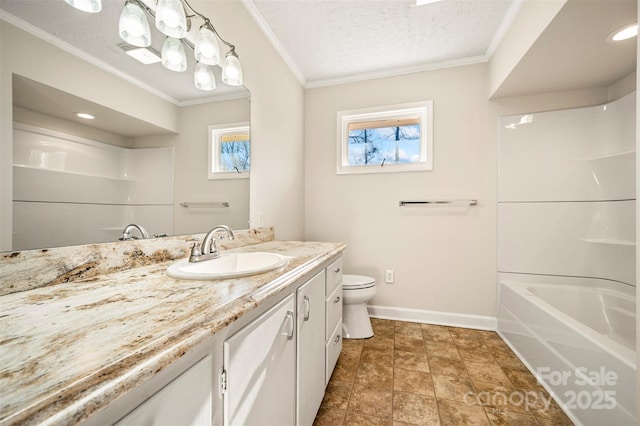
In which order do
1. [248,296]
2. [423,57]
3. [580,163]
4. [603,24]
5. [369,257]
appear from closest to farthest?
[248,296] → [603,24] → [580,163] → [423,57] → [369,257]

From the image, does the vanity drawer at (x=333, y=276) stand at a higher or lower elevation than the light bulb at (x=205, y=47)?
lower

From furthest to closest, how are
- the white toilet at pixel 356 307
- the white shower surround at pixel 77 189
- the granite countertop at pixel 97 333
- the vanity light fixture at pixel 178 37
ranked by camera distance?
the white toilet at pixel 356 307, the vanity light fixture at pixel 178 37, the white shower surround at pixel 77 189, the granite countertop at pixel 97 333

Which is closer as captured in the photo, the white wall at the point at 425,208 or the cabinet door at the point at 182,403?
the cabinet door at the point at 182,403

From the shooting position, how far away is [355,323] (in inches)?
83.5

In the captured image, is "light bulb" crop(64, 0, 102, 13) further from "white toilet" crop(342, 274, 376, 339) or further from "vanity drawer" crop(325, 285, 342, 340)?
"white toilet" crop(342, 274, 376, 339)

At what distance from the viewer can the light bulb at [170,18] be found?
1000 millimetres

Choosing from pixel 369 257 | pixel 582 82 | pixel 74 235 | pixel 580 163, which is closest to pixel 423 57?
pixel 582 82

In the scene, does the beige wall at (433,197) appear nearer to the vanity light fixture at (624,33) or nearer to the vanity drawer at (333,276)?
the vanity light fixture at (624,33)

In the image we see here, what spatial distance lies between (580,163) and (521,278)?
1.03m

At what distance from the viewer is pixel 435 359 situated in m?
1.80

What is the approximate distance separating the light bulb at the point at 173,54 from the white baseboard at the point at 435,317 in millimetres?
2399

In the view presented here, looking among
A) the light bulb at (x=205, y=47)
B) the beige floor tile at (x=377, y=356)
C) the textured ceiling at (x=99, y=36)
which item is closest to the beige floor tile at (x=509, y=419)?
the beige floor tile at (x=377, y=356)

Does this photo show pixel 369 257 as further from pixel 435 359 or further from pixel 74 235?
pixel 74 235

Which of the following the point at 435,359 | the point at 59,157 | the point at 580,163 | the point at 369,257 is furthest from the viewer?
the point at 369,257
